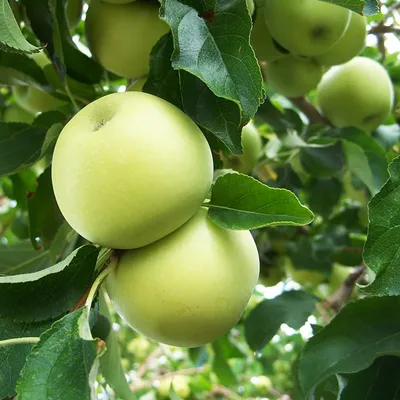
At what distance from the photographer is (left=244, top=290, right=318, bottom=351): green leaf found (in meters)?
1.31

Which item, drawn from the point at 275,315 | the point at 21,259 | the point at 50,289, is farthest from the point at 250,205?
the point at 275,315

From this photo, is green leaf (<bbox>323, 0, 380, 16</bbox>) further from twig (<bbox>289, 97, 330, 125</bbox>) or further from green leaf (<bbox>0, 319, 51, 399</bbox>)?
twig (<bbox>289, 97, 330, 125</bbox>)

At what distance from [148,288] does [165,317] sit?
0.14 feet

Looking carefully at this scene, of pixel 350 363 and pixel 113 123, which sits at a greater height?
pixel 113 123

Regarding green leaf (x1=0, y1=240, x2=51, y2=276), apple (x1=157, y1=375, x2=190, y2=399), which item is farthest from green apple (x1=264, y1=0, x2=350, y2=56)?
apple (x1=157, y1=375, x2=190, y2=399)

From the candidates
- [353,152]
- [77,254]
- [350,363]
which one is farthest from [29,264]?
[353,152]

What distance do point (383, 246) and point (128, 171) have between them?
328mm

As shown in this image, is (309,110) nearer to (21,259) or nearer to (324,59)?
(324,59)

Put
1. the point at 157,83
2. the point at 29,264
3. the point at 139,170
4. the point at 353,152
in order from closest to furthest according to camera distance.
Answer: the point at 139,170 < the point at 157,83 < the point at 29,264 < the point at 353,152

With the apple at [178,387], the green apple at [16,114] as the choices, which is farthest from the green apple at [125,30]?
the apple at [178,387]

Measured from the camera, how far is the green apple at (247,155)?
Result: 1255 mm

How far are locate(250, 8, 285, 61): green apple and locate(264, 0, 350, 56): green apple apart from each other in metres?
0.04

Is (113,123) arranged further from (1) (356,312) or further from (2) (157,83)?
(1) (356,312)

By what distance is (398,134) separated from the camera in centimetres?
152
